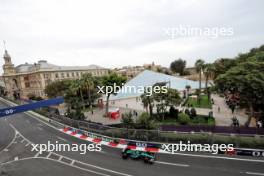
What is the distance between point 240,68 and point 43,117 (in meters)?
40.3

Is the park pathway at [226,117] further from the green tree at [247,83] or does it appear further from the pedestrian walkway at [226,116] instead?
the green tree at [247,83]

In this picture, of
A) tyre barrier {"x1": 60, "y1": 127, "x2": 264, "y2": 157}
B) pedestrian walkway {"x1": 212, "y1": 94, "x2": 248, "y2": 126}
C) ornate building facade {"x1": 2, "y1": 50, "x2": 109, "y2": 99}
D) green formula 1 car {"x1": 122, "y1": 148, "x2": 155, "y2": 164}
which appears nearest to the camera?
green formula 1 car {"x1": 122, "y1": 148, "x2": 155, "y2": 164}

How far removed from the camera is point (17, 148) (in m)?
26.2

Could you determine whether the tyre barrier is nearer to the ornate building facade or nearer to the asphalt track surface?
the asphalt track surface

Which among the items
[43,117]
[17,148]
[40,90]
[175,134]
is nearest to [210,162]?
[175,134]

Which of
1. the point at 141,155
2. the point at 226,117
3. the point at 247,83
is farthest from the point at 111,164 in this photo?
the point at 226,117

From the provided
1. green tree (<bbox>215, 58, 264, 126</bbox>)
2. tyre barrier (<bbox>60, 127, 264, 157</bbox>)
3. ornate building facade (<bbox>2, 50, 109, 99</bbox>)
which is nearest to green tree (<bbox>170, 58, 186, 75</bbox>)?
ornate building facade (<bbox>2, 50, 109, 99</bbox>)

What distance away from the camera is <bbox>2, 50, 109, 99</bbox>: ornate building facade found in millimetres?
88000

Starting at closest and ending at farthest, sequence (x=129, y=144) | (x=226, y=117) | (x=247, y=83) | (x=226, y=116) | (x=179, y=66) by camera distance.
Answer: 1. (x=129, y=144)
2. (x=247, y=83)
3. (x=226, y=117)
4. (x=226, y=116)
5. (x=179, y=66)

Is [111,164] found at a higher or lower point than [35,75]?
lower

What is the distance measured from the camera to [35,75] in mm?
90938

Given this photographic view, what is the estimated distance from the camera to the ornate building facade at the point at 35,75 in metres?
88.0

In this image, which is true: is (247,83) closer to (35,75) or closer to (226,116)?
(226,116)

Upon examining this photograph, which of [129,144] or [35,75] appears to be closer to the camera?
[129,144]
